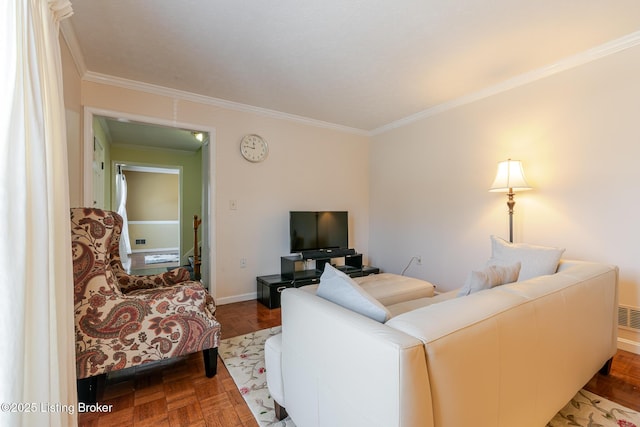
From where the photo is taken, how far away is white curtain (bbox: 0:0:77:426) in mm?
826

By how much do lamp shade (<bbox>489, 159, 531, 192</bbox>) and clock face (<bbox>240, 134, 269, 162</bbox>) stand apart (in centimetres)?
268

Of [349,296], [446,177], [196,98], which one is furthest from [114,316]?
[446,177]

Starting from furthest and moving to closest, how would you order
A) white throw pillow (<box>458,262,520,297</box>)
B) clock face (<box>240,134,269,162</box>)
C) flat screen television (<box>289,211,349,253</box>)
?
flat screen television (<box>289,211,349,253</box>)
clock face (<box>240,134,269,162</box>)
white throw pillow (<box>458,262,520,297</box>)

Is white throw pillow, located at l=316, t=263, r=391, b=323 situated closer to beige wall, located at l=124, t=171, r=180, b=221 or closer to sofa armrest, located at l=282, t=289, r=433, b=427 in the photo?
sofa armrest, located at l=282, t=289, r=433, b=427

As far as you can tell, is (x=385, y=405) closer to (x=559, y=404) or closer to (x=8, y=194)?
(x=559, y=404)

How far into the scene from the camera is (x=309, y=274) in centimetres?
364

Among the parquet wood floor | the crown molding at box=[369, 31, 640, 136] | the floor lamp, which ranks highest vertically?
the crown molding at box=[369, 31, 640, 136]

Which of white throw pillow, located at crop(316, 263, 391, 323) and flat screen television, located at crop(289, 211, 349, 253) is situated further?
flat screen television, located at crop(289, 211, 349, 253)

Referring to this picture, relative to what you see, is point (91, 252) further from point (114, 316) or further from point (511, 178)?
point (511, 178)

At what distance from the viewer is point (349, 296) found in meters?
1.19

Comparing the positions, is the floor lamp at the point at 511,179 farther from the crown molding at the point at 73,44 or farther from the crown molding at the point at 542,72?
the crown molding at the point at 73,44

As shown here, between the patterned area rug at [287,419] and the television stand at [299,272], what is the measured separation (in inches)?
43.4

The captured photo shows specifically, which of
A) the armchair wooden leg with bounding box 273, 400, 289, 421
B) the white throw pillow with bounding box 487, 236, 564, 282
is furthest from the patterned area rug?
the white throw pillow with bounding box 487, 236, 564, 282

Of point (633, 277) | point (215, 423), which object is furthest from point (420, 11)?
point (215, 423)
